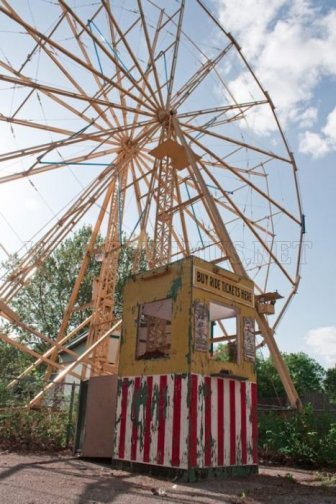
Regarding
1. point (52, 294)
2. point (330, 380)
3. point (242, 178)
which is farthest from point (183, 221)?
point (330, 380)

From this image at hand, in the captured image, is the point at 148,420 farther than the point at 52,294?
No

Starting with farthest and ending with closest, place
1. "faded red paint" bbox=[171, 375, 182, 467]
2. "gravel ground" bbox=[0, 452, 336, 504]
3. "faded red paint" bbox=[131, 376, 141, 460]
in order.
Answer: "faded red paint" bbox=[131, 376, 141, 460] → "faded red paint" bbox=[171, 375, 182, 467] → "gravel ground" bbox=[0, 452, 336, 504]

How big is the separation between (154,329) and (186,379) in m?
2.37

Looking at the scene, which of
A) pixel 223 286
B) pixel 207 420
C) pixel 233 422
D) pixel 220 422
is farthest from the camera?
pixel 223 286

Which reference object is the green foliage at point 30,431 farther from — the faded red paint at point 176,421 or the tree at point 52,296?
the tree at point 52,296

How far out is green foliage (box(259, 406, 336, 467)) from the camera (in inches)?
396

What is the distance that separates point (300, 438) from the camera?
10.6 m

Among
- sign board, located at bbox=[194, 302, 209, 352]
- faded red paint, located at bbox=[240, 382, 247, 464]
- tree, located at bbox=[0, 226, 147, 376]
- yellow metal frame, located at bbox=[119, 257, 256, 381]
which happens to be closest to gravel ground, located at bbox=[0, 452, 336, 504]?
faded red paint, located at bbox=[240, 382, 247, 464]

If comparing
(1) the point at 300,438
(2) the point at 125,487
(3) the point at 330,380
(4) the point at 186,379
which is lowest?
(2) the point at 125,487

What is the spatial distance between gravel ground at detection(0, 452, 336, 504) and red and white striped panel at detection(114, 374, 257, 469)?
412mm

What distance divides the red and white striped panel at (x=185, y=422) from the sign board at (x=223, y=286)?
1.70 metres

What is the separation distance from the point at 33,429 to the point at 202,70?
13853 millimetres

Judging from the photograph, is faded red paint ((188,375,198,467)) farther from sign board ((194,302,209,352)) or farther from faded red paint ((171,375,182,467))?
sign board ((194,302,209,352))

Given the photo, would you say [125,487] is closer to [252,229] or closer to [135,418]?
[135,418]
